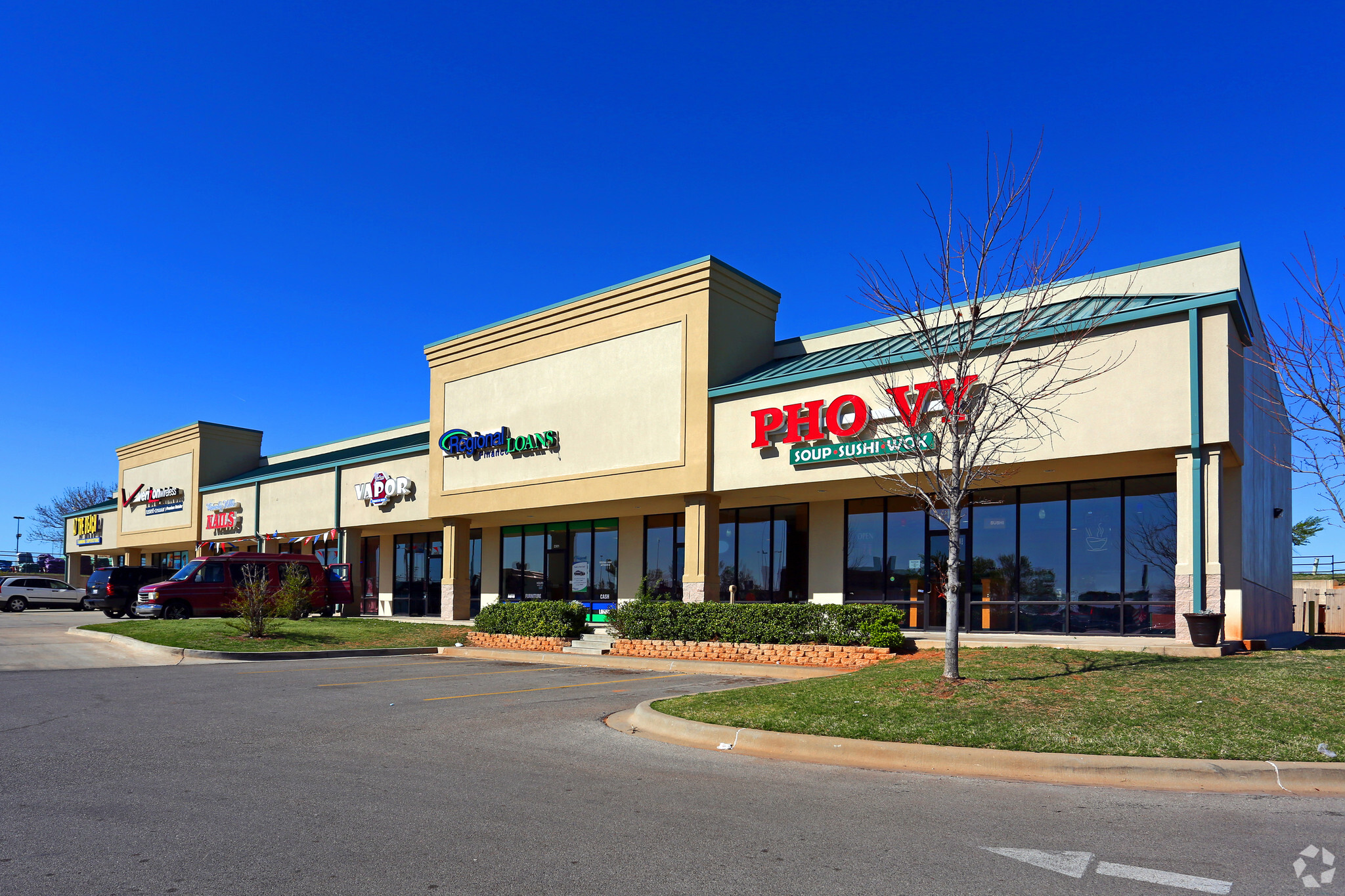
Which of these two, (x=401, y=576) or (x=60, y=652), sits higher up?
(x=401, y=576)

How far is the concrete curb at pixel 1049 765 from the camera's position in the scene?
7.77 meters

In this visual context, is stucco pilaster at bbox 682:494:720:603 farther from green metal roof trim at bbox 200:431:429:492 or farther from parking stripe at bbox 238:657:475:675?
green metal roof trim at bbox 200:431:429:492

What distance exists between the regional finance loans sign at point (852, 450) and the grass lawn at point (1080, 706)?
588cm

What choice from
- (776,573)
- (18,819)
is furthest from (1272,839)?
(776,573)

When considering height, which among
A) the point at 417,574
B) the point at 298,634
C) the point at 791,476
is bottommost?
the point at 298,634

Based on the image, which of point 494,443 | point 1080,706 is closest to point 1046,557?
point 1080,706

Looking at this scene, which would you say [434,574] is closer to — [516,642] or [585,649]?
[516,642]

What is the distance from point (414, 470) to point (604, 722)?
76.8ft

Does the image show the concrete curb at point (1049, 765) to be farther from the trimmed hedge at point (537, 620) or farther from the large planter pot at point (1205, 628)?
the trimmed hedge at point (537, 620)

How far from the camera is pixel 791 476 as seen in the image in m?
22.0

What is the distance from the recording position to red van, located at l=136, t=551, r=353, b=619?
29312mm

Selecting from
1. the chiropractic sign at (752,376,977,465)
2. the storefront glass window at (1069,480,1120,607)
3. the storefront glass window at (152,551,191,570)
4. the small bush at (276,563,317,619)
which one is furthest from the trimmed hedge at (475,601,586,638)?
the storefront glass window at (152,551,191,570)

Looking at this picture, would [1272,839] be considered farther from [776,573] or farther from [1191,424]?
[776,573]

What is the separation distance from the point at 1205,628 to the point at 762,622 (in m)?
7.83
